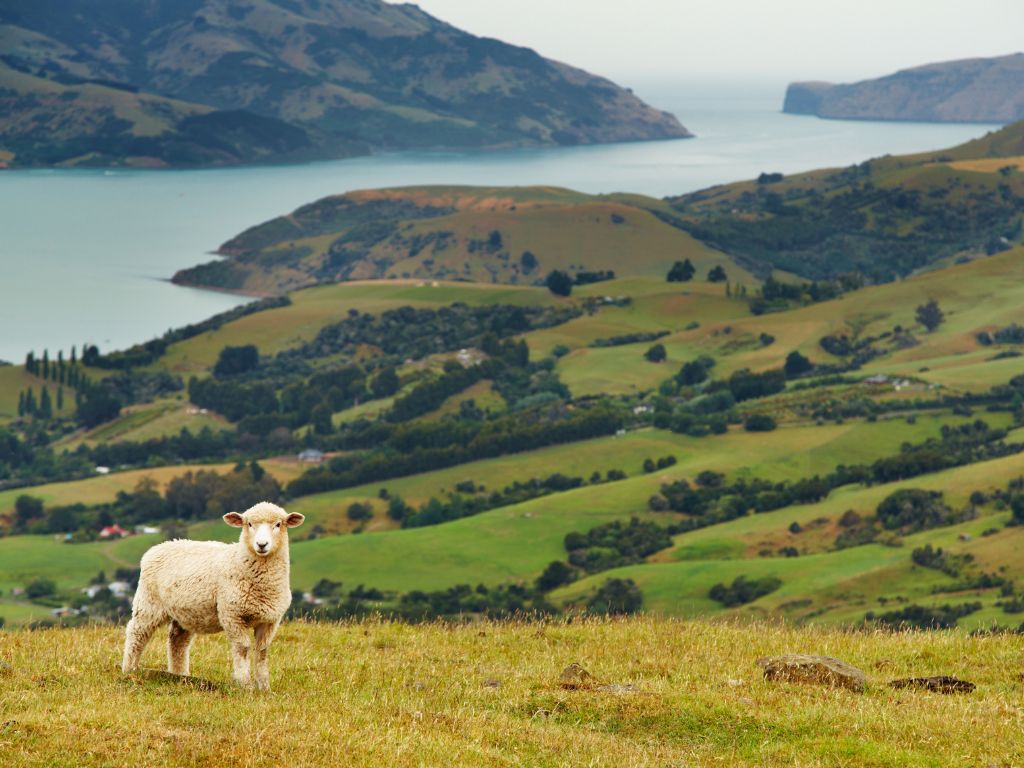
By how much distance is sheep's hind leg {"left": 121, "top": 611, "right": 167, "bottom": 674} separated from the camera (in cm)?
1777

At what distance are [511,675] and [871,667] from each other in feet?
18.2

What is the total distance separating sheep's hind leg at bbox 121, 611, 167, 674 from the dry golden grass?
364 millimetres

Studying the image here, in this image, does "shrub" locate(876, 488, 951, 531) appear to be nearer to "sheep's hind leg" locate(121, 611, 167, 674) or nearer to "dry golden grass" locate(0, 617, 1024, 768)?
"dry golden grass" locate(0, 617, 1024, 768)

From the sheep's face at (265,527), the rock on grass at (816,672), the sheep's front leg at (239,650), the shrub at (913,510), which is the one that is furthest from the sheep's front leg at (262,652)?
the shrub at (913,510)

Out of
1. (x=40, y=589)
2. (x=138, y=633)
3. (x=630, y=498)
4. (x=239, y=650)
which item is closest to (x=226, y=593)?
(x=239, y=650)

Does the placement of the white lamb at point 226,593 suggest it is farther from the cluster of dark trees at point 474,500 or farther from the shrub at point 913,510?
the cluster of dark trees at point 474,500

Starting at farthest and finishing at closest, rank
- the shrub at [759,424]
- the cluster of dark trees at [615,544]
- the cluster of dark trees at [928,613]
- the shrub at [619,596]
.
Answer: the shrub at [759,424]
the cluster of dark trees at [615,544]
the shrub at [619,596]
the cluster of dark trees at [928,613]

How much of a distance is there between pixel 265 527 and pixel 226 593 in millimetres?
1091

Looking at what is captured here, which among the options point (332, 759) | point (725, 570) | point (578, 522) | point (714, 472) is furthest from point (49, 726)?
point (714, 472)

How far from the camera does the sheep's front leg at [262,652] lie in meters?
17.0

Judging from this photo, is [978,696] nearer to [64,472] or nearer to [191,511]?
[191,511]

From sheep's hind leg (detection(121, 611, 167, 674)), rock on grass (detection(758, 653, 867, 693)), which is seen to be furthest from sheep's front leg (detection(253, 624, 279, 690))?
rock on grass (detection(758, 653, 867, 693))

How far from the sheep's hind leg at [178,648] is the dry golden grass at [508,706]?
56cm

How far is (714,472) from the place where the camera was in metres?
147
